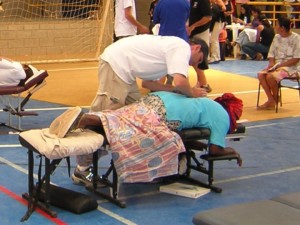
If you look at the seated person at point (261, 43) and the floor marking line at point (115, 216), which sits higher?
the seated person at point (261, 43)

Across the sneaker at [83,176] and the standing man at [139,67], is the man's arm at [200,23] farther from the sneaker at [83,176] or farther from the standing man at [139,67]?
the sneaker at [83,176]

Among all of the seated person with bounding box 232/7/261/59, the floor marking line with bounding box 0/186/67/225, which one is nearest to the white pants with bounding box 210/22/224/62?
the seated person with bounding box 232/7/261/59

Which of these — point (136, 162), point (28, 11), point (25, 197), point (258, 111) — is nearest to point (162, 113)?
point (136, 162)

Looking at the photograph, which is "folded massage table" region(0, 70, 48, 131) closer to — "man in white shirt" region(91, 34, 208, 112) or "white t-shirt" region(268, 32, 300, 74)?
"man in white shirt" region(91, 34, 208, 112)

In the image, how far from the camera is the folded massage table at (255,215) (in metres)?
2.99

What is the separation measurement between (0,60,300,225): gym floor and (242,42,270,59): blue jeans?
5187mm

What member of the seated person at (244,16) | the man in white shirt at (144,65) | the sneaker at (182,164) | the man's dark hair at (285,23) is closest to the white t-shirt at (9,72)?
the man in white shirt at (144,65)

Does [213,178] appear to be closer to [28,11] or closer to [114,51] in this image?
[114,51]

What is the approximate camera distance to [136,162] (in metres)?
4.27

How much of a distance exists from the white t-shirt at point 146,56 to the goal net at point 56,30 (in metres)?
7.64

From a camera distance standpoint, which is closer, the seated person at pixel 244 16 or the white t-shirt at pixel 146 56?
the white t-shirt at pixel 146 56

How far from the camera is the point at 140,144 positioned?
4.28 metres

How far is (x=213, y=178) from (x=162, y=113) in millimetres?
799

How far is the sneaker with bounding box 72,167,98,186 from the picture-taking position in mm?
4679
